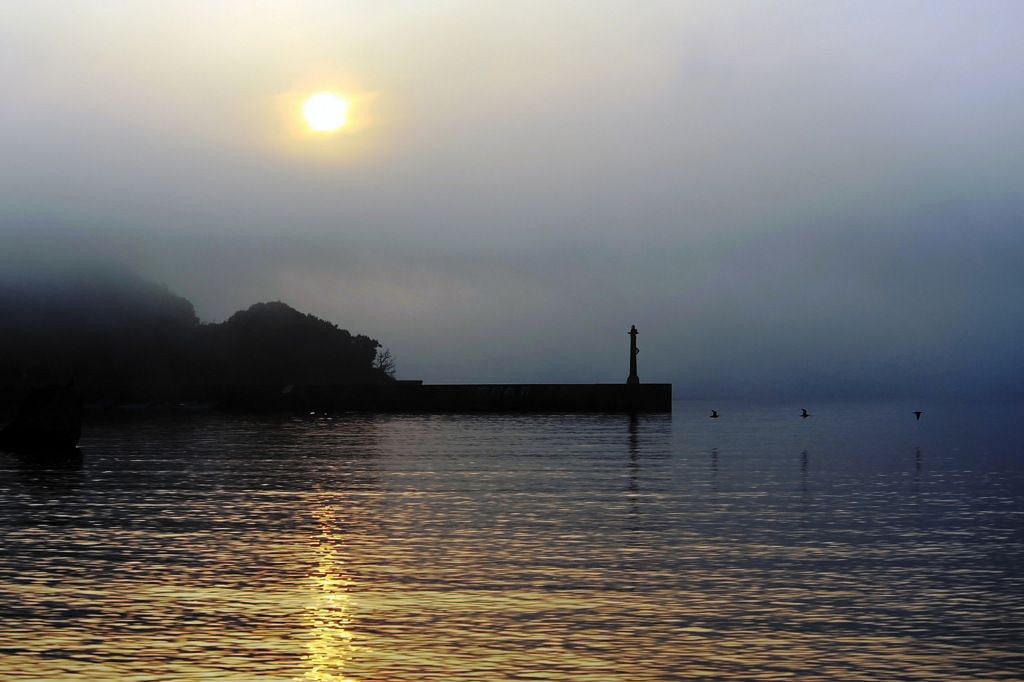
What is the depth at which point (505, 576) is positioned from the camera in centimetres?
1770

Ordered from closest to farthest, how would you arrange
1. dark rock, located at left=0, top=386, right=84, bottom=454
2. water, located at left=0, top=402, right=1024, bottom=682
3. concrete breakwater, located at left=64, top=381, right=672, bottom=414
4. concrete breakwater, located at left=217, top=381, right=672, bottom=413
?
water, located at left=0, top=402, right=1024, bottom=682, dark rock, located at left=0, top=386, right=84, bottom=454, concrete breakwater, located at left=217, top=381, right=672, bottom=413, concrete breakwater, located at left=64, top=381, right=672, bottom=414

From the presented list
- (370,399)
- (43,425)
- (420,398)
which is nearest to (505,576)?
(43,425)

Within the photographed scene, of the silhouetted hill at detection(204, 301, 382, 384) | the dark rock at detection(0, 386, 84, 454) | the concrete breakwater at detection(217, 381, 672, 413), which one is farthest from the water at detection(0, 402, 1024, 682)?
the silhouetted hill at detection(204, 301, 382, 384)

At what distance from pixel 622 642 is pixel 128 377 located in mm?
130983

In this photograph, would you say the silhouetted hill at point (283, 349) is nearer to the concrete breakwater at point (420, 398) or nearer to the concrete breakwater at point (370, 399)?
the concrete breakwater at point (370, 399)

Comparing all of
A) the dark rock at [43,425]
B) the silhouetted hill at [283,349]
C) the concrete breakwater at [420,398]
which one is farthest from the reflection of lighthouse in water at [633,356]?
the dark rock at [43,425]

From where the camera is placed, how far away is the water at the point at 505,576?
12250 mm

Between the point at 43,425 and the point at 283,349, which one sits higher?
the point at 283,349

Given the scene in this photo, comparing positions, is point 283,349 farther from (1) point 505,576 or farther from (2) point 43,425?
(1) point 505,576

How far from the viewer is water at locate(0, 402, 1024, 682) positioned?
12250 millimetres

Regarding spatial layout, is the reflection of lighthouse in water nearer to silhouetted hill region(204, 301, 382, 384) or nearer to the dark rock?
silhouetted hill region(204, 301, 382, 384)

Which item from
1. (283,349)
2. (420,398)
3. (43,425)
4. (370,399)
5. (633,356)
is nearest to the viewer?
(43,425)

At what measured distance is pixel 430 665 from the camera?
12.0 metres

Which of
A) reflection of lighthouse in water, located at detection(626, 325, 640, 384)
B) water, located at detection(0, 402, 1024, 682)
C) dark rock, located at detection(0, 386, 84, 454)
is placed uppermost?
reflection of lighthouse in water, located at detection(626, 325, 640, 384)
